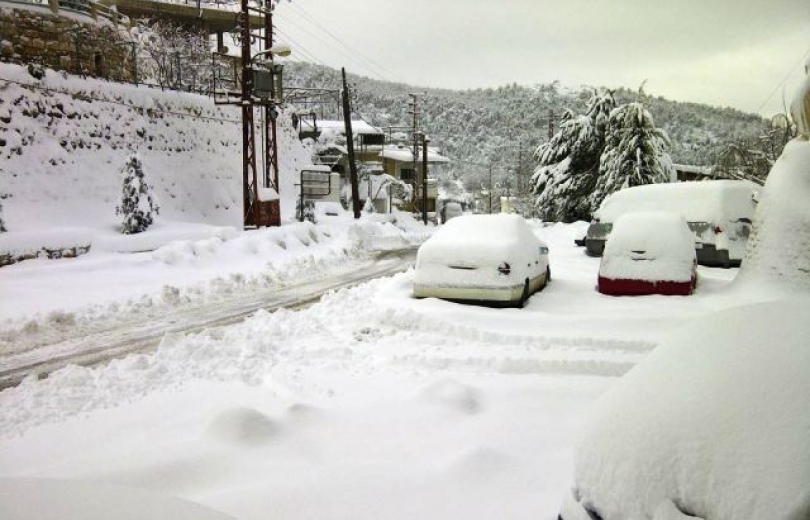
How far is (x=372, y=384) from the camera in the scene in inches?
220

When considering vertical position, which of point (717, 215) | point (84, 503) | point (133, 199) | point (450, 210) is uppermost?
point (133, 199)

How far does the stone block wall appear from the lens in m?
17.2

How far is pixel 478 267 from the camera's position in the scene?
8758mm

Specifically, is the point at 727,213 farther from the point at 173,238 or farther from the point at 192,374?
the point at 173,238

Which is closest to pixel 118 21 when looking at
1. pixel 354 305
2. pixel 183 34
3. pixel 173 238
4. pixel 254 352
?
pixel 173 238

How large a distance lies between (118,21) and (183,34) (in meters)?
16.3

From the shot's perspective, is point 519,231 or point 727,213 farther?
point 727,213

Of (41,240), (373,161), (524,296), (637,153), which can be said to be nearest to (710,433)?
(524,296)

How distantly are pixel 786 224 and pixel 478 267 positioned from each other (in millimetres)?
4689

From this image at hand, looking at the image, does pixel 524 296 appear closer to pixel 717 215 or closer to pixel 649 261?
pixel 649 261

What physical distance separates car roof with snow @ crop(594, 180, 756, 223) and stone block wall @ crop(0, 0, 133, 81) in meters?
18.5

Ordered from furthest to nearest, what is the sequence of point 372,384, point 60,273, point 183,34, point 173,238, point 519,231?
point 183,34, point 173,238, point 60,273, point 519,231, point 372,384

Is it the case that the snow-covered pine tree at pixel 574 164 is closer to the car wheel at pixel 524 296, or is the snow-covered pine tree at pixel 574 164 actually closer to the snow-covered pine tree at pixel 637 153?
the snow-covered pine tree at pixel 637 153

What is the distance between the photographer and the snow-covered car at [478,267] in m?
8.69
